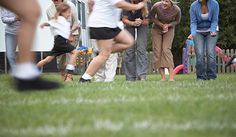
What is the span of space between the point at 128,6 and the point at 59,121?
4.40m

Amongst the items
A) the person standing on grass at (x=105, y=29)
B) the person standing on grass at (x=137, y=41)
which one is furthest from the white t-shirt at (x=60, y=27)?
the person standing on grass at (x=105, y=29)

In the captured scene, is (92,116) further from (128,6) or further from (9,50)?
(9,50)

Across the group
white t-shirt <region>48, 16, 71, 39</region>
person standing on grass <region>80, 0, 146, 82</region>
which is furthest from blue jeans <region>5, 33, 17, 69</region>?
person standing on grass <region>80, 0, 146, 82</region>

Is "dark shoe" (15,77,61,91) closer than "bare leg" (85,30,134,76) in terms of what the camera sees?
Yes

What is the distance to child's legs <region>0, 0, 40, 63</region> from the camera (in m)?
4.82

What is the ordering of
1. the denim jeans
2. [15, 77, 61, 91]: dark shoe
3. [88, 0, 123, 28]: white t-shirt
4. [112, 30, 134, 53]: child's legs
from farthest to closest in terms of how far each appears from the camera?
the denim jeans < [112, 30, 134, 53]: child's legs < [88, 0, 123, 28]: white t-shirt < [15, 77, 61, 91]: dark shoe

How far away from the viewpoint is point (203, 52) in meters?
11.8

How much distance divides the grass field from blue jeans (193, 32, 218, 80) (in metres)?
5.92

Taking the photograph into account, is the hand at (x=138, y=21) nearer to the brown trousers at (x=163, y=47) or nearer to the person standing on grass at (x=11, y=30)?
the brown trousers at (x=163, y=47)

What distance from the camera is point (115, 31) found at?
8.33m

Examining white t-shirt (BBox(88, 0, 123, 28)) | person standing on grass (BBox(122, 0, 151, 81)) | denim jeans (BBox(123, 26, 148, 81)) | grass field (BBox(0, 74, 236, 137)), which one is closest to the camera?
grass field (BBox(0, 74, 236, 137))

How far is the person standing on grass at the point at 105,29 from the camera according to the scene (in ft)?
26.9

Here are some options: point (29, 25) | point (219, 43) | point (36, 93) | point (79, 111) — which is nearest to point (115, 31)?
point (36, 93)

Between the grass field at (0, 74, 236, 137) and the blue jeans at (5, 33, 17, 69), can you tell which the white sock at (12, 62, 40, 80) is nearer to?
the grass field at (0, 74, 236, 137)
